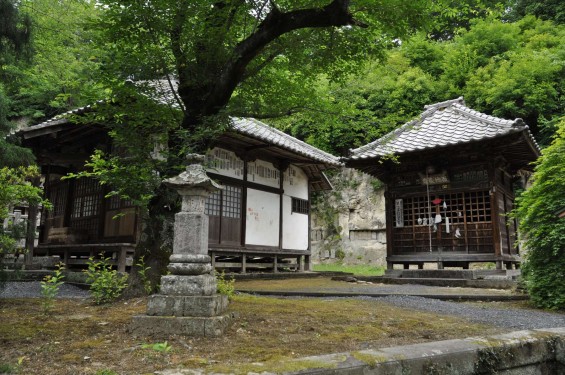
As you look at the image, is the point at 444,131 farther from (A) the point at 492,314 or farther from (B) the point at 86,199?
(B) the point at 86,199

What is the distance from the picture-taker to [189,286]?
197 inches

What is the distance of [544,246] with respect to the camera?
729cm

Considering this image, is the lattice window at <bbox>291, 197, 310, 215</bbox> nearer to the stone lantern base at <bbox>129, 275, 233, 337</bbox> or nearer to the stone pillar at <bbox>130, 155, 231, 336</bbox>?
the stone pillar at <bbox>130, 155, 231, 336</bbox>

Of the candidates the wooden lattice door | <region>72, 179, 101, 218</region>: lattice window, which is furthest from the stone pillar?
<region>72, 179, 101, 218</region>: lattice window

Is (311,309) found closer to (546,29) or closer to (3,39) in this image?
(3,39)

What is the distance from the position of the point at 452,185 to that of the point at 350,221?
1218 cm

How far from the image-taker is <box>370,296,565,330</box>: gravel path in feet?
19.1

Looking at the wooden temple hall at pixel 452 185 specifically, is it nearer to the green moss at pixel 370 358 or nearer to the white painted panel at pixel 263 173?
the white painted panel at pixel 263 173

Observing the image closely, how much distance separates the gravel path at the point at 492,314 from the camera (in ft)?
19.1

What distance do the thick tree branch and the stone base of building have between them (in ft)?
10.8

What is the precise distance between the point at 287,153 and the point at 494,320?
1031 centimetres

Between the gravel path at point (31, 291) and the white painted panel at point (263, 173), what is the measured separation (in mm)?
6639

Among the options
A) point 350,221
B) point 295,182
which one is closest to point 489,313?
point 295,182

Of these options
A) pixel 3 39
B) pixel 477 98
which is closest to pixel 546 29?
pixel 477 98
